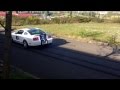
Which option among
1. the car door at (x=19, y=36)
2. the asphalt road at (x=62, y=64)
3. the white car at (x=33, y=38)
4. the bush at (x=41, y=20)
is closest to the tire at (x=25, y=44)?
the white car at (x=33, y=38)

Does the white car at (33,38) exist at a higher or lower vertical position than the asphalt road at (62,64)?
higher

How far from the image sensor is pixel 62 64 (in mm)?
14992

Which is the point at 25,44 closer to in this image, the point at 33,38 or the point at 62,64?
the point at 33,38

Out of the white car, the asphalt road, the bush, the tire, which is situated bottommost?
the asphalt road

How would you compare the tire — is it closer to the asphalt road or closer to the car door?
the asphalt road

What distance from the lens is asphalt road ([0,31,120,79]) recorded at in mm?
12618

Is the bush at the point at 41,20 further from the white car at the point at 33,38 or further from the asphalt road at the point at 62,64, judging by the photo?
the asphalt road at the point at 62,64

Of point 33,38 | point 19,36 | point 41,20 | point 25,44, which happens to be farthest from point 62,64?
point 41,20

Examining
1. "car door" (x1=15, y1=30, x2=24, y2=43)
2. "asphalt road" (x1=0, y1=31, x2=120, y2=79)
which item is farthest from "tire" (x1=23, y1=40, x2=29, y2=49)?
"car door" (x1=15, y1=30, x2=24, y2=43)

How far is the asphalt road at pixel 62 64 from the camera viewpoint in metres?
12.6

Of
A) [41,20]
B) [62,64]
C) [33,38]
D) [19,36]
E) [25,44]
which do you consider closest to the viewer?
[62,64]
